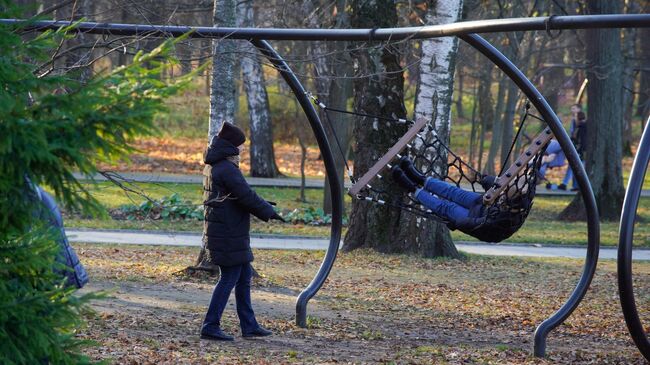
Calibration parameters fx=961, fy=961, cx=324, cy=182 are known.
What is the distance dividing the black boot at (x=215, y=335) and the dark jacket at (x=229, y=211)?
576 mm

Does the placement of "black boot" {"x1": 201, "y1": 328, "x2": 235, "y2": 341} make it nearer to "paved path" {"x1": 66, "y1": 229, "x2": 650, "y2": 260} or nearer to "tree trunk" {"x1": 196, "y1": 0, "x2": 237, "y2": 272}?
"tree trunk" {"x1": 196, "y1": 0, "x2": 237, "y2": 272}

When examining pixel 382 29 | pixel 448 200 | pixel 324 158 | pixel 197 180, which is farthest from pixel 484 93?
pixel 382 29

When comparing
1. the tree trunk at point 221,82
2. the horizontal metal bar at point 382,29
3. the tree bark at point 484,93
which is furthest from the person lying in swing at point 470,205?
the tree bark at point 484,93

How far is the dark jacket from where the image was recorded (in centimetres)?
752

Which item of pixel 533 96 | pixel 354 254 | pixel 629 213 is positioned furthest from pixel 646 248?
pixel 629 213

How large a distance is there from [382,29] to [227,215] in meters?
2.07

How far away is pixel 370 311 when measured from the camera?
31.4 ft

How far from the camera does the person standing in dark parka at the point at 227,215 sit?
7535mm

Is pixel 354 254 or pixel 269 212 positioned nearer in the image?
pixel 269 212

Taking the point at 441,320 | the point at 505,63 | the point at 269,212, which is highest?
the point at 505,63

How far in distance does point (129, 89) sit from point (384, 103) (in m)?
9.49

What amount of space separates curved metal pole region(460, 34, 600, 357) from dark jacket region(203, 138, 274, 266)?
2.10 metres

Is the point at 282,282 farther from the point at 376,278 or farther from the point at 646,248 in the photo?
the point at 646,248

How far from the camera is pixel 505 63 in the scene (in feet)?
25.7
